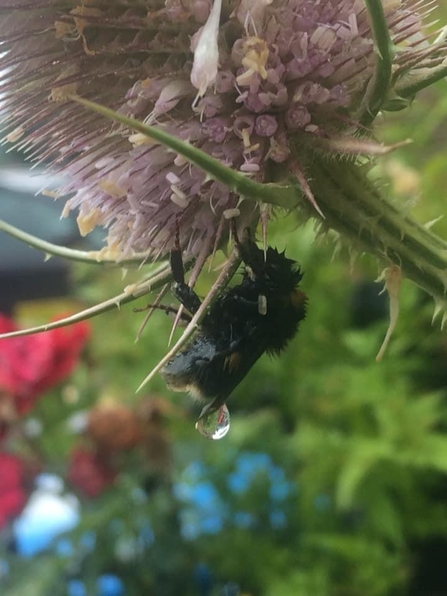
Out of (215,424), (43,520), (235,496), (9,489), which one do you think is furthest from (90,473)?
(215,424)

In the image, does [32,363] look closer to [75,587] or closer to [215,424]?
[75,587]

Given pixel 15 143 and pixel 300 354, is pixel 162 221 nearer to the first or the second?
pixel 15 143

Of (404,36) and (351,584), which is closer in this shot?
(404,36)

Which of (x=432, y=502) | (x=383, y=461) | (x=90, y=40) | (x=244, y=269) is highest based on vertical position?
(x=90, y=40)

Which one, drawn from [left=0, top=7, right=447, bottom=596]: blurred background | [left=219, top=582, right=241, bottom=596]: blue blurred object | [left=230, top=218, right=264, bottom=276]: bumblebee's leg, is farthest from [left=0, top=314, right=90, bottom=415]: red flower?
[left=230, top=218, right=264, bottom=276]: bumblebee's leg

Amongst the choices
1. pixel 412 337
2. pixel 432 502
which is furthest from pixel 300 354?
pixel 432 502

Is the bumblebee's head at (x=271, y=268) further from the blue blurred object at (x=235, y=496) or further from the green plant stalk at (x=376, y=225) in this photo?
the blue blurred object at (x=235, y=496)
